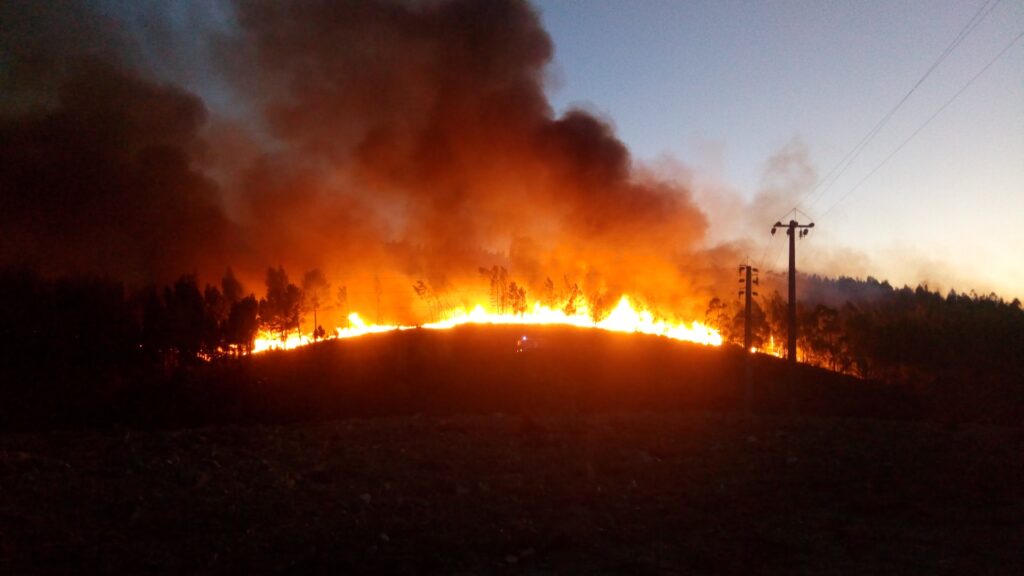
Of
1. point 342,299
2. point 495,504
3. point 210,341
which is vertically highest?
point 342,299

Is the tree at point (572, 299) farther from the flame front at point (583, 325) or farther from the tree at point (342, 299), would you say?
the tree at point (342, 299)

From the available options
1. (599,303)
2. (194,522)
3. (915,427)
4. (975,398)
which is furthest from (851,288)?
(194,522)

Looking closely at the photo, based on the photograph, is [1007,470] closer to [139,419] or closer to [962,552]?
[962,552]

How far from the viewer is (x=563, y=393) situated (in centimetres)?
5319

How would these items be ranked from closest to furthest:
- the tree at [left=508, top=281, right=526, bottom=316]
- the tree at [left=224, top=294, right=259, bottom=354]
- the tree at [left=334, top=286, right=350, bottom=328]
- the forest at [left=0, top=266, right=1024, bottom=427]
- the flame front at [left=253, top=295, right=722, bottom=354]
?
the forest at [left=0, top=266, right=1024, bottom=427] < the tree at [left=224, top=294, right=259, bottom=354] < the flame front at [left=253, top=295, right=722, bottom=354] < the tree at [left=334, top=286, right=350, bottom=328] < the tree at [left=508, top=281, right=526, bottom=316]

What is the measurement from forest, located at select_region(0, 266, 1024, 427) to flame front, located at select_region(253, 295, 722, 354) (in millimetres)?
2481

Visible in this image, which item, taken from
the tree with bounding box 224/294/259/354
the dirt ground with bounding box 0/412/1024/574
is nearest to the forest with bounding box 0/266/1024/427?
the tree with bounding box 224/294/259/354

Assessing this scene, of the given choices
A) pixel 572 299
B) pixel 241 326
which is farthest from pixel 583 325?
pixel 241 326

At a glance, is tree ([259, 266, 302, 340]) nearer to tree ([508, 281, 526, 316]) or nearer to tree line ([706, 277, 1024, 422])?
tree ([508, 281, 526, 316])

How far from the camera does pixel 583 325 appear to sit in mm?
81125

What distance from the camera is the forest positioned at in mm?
49844

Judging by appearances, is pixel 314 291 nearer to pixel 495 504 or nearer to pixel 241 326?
pixel 241 326

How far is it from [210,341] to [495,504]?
5972 cm

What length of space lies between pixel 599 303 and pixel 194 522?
7504 centimetres
